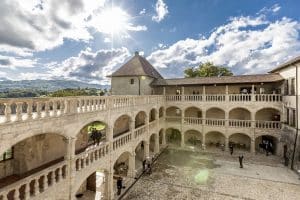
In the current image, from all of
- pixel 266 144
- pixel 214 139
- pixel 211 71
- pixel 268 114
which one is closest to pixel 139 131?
pixel 214 139

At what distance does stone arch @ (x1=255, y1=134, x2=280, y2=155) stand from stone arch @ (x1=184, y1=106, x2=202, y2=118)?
343 inches

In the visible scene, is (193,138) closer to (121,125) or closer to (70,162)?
(121,125)

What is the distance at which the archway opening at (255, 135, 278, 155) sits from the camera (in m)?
25.7

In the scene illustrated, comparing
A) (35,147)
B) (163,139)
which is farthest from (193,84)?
(35,147)

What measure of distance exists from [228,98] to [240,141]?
25.3ft

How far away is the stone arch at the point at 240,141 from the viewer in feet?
93.8

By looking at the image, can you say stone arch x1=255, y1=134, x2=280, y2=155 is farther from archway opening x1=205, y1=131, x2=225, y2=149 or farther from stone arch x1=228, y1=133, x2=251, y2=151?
archway opening x1=205, y1=131, x2=225, y2=149

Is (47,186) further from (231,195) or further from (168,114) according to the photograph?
(168,114)

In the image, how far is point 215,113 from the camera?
29.7 meters

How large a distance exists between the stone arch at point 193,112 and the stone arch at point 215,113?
1307mm

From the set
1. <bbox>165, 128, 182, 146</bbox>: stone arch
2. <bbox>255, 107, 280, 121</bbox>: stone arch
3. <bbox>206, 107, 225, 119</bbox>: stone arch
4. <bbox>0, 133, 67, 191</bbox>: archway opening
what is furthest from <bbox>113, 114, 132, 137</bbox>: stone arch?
<bbox>255, 107, 280, 121</bbox>: stone arch

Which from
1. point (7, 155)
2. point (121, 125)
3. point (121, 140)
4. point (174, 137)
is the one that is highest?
point (121, 125)

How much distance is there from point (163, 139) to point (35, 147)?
68.1ft

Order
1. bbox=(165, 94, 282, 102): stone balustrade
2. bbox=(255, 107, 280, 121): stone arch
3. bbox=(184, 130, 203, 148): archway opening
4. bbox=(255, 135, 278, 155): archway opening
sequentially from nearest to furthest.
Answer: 1. bbox=(165, 94, 282, 102): stone balustrade
2. bbox=(255, 135, 278, 155): archway opening
3. bbox=(255, 107, 280, 121): stone arch
4. bbox=(184, 130, 203, 148): archway opening
